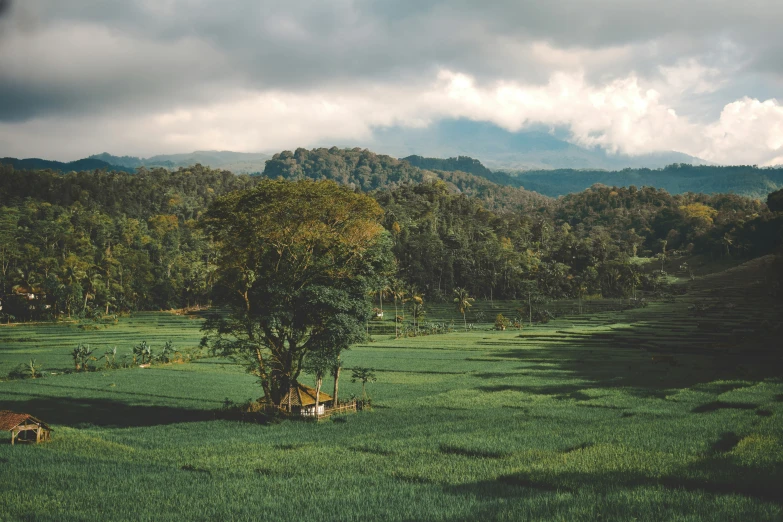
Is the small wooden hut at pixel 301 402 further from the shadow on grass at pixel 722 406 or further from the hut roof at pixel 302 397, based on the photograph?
the shadow on grass at pixel 722 406

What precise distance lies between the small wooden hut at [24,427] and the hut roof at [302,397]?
35.2 feet

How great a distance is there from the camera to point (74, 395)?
36625 mm

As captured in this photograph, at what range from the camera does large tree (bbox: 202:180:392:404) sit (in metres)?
27.6

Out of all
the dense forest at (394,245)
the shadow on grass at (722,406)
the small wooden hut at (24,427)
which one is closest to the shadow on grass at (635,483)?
the shadow on grass at (722,406)

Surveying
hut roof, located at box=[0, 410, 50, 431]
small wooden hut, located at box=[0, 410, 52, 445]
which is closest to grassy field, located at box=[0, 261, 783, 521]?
small wooden hut, located at box=[0, 410, 52, 445]

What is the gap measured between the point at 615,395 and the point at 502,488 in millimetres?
20180

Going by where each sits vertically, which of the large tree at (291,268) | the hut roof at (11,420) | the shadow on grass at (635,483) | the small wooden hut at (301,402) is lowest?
the small wooden hut at (301,402)

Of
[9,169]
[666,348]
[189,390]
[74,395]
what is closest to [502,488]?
[189,390]

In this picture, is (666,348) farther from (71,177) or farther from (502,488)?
(71,177)

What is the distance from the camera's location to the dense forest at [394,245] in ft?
329

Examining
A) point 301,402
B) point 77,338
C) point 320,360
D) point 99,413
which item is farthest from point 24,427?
point 77,338

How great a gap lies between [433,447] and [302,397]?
460 inches

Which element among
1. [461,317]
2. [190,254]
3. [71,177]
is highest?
[71,177]

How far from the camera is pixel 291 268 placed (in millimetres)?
28844
